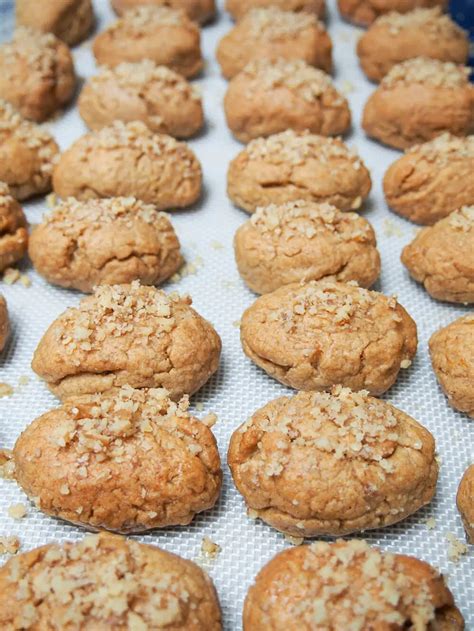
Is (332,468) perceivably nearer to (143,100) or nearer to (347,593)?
(347,593)

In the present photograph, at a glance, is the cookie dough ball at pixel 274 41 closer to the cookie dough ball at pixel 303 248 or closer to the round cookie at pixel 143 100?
the round cookie at pixel 143 100

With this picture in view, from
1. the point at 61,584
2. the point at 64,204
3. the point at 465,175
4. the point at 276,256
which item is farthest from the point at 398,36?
the point at 61,584

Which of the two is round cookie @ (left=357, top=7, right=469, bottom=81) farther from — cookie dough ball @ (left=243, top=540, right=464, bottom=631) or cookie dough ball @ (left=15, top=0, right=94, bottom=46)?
cookie dough ball @ (left=243, top=540, right=464, bottom=631)

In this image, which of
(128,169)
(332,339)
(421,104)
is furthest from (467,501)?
(421,104)

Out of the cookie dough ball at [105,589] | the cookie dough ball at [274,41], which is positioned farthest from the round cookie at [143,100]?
the cookie dough ball at [105,589]

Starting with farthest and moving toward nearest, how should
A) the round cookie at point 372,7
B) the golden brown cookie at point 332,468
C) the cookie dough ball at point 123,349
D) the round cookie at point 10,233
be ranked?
the round cookie at point 372,7
the round cookie at point 10,233
the cookie dough ball at point 123,349
the golden brown cookie at point 332,468

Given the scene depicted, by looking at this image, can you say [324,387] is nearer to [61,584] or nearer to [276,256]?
[276,256]
